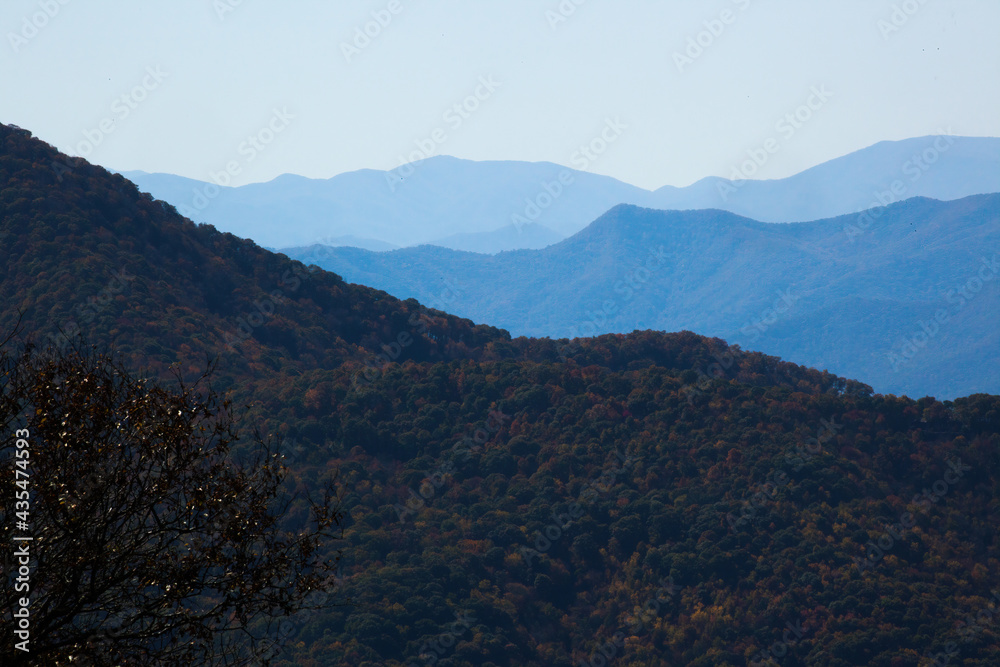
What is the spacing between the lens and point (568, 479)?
4047cm

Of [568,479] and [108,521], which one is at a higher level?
[568,479]

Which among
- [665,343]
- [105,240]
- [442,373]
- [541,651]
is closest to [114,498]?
[541,651]

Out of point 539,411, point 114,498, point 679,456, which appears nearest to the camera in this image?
point 114,498

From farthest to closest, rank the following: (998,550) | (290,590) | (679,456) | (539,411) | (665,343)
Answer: (665,343), (539,411), (679,456), (998,550), (290,590)

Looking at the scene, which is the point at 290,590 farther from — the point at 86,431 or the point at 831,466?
the point at 831,466

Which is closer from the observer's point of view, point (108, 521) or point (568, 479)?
point (108, 521)

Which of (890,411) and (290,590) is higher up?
(890,411)

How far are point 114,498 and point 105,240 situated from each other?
46.9 metres

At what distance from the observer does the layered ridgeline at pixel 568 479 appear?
31.5 metres

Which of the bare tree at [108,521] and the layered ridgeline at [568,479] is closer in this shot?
the bare tree at [108,521]

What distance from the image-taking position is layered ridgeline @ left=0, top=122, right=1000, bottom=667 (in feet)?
103

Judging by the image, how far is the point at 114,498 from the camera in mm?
6484

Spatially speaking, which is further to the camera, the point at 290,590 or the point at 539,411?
the point at 539,411

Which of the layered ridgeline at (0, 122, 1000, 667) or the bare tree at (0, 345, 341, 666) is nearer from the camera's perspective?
the bare tree at (0, 345, 341, 666)
